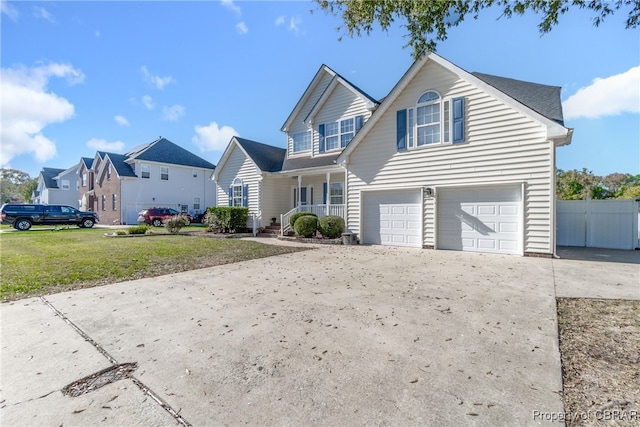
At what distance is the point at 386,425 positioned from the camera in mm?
1909

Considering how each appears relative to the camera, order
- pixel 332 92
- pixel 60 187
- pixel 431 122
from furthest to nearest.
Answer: pixel 60 187, pixel 332 92, pixel 431 122

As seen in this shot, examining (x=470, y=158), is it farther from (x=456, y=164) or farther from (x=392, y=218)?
(x=392, y=218)

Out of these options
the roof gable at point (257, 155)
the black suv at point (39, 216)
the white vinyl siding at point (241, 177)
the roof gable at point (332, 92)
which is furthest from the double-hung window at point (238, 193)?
the black suv at point (39, 216)

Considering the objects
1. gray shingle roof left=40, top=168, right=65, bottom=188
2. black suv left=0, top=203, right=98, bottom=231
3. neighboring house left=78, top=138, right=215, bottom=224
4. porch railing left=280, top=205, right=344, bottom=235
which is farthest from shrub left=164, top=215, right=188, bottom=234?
gray shingle roof left=40, top=168, right=65, bottom=188

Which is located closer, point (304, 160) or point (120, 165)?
point (304, 160)

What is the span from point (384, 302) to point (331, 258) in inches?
169

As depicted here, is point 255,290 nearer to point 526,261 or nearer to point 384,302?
point 384,302

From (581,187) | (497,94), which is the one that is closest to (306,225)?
(497,94)

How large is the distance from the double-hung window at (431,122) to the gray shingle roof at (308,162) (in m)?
4.12

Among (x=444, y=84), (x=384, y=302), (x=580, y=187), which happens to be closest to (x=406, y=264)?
(x=384, y=302)

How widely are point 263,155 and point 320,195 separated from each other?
Answer: 4.84m

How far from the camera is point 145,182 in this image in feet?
92.2

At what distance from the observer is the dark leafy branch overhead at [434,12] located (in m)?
5.74

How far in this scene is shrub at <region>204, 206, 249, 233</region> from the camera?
53.7ft
